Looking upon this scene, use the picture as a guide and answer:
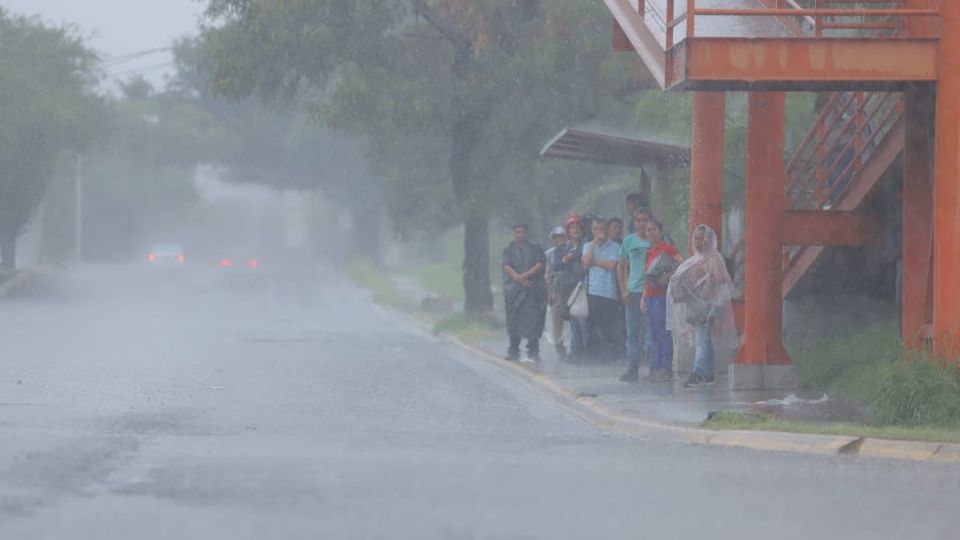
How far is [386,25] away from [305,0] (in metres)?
1.69

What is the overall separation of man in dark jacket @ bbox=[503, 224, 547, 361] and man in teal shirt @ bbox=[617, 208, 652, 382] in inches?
113

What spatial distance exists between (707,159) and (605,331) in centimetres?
357

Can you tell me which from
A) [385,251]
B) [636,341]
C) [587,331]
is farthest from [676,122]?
[385,251]

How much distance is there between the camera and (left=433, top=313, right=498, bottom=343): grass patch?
86.8 feet

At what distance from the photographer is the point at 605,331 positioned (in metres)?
19.8

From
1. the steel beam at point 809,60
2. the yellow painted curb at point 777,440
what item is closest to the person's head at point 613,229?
the yellow painted curb at point 777,440

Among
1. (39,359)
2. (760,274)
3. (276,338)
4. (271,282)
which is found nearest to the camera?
(760,274)

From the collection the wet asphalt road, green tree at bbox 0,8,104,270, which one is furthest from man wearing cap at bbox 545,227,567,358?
green tree at bbox 0,8,104,270

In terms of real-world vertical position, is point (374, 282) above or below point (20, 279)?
below

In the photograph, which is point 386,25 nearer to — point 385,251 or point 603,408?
point 603,408

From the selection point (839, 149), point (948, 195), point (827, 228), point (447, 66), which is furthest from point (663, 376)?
point (447, 66)

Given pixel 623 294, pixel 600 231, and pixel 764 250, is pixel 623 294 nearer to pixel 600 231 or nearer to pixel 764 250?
pixel 600 231

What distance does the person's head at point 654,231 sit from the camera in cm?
1688

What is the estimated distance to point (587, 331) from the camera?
19.8 meters
